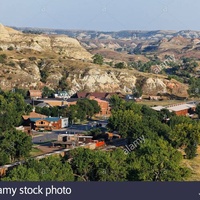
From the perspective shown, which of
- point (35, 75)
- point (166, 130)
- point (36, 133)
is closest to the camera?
point (166, 130)

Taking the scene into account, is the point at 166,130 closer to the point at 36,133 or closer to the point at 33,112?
the point at 36,133

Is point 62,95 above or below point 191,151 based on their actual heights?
below

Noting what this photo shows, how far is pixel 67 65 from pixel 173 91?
23.3m

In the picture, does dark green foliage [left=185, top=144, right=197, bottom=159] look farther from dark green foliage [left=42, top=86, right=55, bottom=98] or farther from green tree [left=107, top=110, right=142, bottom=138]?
dark green foliage [left=42, top=86, right=55, bottom=98]

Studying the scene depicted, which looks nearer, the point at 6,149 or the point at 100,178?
the point at 100,178

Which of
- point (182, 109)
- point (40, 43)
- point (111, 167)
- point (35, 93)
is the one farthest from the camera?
point (40, 43)

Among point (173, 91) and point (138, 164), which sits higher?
point (138, 164)

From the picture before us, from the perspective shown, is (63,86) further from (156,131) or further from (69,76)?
(156,131)

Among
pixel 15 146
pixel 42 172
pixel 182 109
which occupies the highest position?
pixel 42 172

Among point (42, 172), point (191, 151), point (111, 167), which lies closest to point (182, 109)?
point (191, 151)

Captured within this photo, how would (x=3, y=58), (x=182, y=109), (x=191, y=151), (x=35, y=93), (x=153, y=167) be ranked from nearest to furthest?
(x=153, y=167)
(x=191, y=151)
(x=182, y=109)
(x=35, y=93)
(x=3, y=58)

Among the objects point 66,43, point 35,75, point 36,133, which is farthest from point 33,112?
point 66,43

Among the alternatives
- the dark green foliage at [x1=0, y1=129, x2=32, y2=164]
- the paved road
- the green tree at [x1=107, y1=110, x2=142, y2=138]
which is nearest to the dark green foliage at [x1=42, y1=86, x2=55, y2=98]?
the paved road

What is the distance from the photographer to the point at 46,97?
3346 inches
